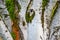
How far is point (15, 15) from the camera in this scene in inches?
53.2

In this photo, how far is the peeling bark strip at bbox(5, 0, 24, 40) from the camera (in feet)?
4.39

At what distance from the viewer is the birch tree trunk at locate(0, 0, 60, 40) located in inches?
53.7

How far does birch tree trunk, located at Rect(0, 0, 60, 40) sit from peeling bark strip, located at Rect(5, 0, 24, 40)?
22 mm

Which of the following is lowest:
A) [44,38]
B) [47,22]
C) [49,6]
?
[44,38]

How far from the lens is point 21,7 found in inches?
53.9

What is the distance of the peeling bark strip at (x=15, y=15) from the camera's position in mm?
1338

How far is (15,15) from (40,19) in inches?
7.1

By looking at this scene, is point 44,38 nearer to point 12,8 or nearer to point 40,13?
point 40,13

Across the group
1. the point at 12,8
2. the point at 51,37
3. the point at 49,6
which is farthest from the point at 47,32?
the point at 12,8

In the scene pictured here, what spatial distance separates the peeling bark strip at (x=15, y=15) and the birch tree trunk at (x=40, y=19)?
0.02 metres

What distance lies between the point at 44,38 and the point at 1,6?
1.22 ft

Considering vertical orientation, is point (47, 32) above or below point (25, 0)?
below

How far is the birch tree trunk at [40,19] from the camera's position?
4.48ft

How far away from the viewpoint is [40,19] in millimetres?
1386
